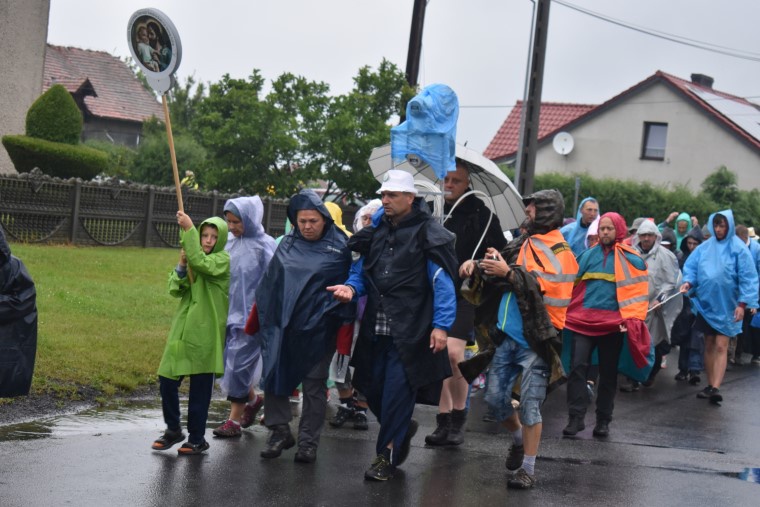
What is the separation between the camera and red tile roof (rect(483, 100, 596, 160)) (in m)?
44.7

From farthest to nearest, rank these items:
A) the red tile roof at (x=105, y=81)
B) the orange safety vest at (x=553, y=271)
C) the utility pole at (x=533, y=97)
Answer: the red tile roof at (x=105, y=81), the utility pole at (x=533, y=97), the orange safety vest at (x=553, y=271)

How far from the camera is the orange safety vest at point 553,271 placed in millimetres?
7215

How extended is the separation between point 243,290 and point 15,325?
6.99 ft

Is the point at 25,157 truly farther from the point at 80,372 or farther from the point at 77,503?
the point at 77,503

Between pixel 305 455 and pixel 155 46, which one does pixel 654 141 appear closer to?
pixel 155 46

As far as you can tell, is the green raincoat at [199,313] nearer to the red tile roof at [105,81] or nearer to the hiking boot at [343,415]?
the hiking boot at [343,415]

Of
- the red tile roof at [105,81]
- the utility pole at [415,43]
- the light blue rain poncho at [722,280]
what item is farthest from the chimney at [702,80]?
the light blue rain poncho at [722,280]

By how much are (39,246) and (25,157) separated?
378cm

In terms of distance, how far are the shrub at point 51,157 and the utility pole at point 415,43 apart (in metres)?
7.81

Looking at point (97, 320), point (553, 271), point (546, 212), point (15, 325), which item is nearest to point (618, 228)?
point (546, 212)

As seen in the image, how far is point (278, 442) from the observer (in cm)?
739

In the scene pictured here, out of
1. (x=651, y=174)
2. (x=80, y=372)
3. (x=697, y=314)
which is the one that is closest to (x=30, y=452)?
(x=80, y=372)

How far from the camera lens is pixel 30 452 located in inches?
274

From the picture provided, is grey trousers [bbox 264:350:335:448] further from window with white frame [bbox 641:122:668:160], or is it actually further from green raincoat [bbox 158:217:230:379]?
window with white frame [bbox 641:122:668:160]
